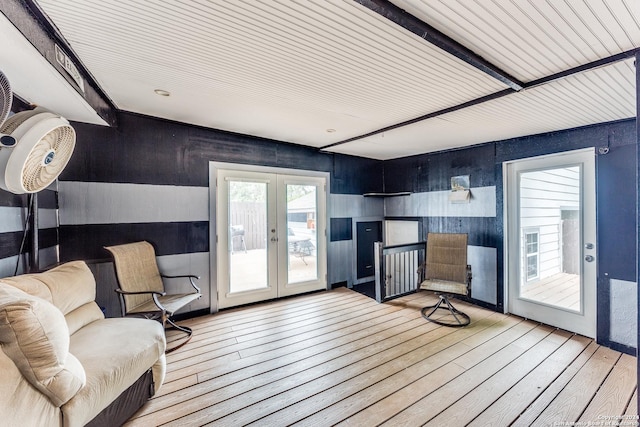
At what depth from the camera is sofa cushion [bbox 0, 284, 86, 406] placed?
1271 millimetres

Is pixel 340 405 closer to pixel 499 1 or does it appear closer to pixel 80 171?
pixel 499 1

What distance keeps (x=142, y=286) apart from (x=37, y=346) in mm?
1678

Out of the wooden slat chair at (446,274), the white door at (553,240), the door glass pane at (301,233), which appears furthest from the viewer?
the door glass pane at (301,233)

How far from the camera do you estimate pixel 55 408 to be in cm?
135

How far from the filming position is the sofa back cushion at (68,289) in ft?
5.86

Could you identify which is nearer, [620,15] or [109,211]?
[620,15]

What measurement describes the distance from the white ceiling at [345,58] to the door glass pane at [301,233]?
5.09 feet

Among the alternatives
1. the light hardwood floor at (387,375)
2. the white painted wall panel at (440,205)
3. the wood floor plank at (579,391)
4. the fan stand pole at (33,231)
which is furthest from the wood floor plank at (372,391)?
the fan stand pole at (33,231)

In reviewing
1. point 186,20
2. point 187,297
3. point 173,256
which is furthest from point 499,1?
point 173,256

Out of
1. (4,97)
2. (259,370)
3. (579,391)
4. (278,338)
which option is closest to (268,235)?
(278,338)

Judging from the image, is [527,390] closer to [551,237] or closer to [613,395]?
[613,395]

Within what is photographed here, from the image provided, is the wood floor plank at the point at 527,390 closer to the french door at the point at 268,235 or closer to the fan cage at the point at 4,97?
the french door at the point at 268,235

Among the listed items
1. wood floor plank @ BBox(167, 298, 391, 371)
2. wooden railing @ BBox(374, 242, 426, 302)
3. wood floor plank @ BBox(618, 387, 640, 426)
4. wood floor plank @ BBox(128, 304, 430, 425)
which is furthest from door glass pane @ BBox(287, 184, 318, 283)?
wood floor plank @ BBox(618, 387, 640, 426)

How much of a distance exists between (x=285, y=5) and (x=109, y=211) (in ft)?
9.47
